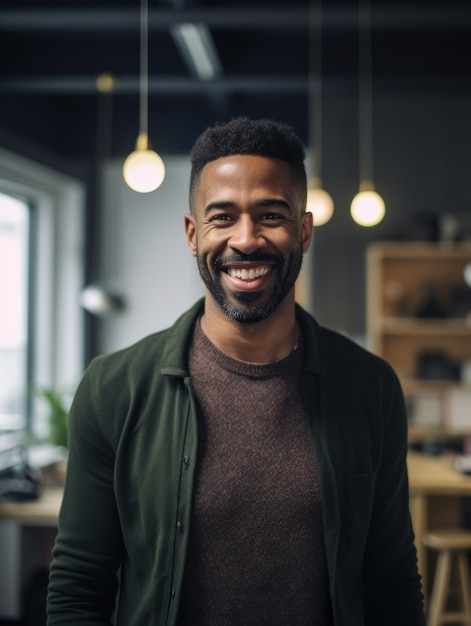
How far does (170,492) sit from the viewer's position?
4.33 ft

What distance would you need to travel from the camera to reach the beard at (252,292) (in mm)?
1341

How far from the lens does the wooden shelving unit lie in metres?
5.70

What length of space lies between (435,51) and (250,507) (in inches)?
172

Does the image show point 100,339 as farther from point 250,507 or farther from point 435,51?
point 250,507

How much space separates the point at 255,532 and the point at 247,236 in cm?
56

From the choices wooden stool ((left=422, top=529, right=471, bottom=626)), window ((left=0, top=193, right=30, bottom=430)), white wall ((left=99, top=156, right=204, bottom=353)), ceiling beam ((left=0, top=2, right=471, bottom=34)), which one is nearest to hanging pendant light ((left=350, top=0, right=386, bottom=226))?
ceiling beam ((left=0, top=2, right=471, bottom=34))

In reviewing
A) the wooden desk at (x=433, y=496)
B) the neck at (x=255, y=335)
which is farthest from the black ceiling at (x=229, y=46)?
the neck at (x=255, y=335)

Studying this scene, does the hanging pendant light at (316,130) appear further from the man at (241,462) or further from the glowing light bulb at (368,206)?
the man at (241,462)

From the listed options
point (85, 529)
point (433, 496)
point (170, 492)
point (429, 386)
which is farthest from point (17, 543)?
point (429, 386)

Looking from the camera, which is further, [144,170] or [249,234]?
[144,170]

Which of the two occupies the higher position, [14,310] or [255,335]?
[14,310]

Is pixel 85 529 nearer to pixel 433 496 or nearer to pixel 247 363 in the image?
pixel 247 363

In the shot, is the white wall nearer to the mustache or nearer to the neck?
the neck

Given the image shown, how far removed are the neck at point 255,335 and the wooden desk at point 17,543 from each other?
275cm
